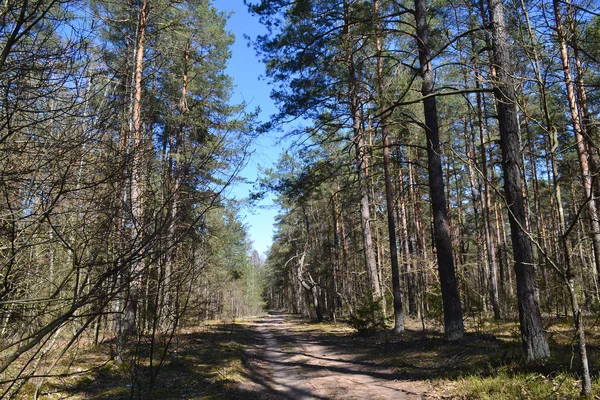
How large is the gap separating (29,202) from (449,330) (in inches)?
331

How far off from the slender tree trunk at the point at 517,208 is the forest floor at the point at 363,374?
15.0 inches

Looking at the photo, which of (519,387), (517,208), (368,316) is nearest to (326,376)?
(519,387)

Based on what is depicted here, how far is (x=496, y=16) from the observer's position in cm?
610

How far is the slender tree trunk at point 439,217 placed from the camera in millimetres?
8320

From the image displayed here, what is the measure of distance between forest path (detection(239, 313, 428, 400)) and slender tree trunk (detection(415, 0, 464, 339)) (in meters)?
2.08

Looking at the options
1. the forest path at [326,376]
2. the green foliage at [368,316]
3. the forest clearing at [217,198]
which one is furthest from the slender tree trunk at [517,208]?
the green foliage at [368,316]

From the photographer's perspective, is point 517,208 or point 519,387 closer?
point 519,387

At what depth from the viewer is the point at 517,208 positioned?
536 cm

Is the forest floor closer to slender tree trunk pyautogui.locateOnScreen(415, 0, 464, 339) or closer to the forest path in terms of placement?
the forest path

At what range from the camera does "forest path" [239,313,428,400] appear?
5.82 m

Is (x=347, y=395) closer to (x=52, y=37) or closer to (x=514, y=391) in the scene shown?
(x=514, y=391)

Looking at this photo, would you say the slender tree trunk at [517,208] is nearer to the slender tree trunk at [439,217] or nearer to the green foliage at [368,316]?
the slender tree trunk at [439,217]

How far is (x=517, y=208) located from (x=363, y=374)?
4271 mm

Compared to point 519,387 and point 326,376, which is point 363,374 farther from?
point 519,387
